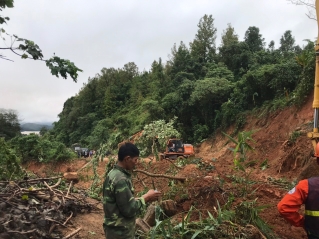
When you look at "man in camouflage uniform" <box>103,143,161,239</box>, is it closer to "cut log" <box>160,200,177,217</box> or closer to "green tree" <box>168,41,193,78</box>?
"cut log" <box>160,200,177,217</box>

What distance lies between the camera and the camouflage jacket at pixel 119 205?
8.80 ft

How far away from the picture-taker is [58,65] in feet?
13.2

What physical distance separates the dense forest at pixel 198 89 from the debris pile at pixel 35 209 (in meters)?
3.12

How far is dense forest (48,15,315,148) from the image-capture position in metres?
18.2

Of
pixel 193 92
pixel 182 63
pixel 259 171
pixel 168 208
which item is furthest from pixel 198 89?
pixel 168 208

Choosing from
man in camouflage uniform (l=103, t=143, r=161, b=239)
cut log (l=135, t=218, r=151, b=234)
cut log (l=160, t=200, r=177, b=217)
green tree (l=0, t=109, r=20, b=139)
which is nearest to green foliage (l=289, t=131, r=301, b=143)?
cut log (l=160, t=200, r=177, b=217)

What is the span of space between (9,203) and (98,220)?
5.77 ft

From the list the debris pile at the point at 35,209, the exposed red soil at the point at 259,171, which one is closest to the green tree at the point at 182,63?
the exposed red soil at the point at 259,171

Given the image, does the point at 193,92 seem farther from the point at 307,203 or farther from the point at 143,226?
the point at 307,203

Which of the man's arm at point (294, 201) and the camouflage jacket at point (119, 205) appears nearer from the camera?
the man's arm at point (294, 201)

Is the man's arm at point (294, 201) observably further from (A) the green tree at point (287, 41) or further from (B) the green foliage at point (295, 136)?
(A) the green tree at point (287, 41)

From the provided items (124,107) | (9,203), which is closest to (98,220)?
(9,203)

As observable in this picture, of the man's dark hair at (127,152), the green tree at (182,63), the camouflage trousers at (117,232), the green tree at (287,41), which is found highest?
the green tree at (287,41)

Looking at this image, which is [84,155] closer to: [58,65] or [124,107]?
[124,107]
